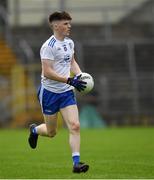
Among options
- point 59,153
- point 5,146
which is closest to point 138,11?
point 5,146

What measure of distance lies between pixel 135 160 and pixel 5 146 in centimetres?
522

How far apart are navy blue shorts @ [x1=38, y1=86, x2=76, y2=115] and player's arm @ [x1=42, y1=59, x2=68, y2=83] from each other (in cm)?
33

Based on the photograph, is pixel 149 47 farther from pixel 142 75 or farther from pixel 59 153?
pixel 59 153

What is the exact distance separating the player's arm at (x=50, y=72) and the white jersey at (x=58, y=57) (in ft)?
0.21

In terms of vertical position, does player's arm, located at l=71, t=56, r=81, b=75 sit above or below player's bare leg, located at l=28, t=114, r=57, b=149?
above

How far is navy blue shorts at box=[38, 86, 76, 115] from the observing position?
11281 millimetres

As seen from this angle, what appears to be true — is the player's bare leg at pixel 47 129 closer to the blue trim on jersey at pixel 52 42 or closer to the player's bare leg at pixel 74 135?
the player's bare leg at pixel 74 135

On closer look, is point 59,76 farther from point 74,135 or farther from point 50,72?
point 74,135

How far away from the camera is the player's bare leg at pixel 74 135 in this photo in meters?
10.7

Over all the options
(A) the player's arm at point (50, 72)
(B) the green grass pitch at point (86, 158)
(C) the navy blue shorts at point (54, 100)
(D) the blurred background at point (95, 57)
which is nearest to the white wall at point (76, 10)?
(D) the blurred background at point (95, 57)

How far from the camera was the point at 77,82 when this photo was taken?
11070 mm

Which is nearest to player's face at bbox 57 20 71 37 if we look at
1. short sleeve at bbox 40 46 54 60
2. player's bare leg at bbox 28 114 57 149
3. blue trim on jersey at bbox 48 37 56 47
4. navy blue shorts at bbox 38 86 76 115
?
blue trim on jersey at bbox 48 37 56 47

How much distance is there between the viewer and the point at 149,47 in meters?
32.4

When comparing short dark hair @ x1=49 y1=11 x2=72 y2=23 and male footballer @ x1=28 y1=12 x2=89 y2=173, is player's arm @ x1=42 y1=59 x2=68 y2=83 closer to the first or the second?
male footballer @ x1=28 y1=12 x2=89 y2=173
